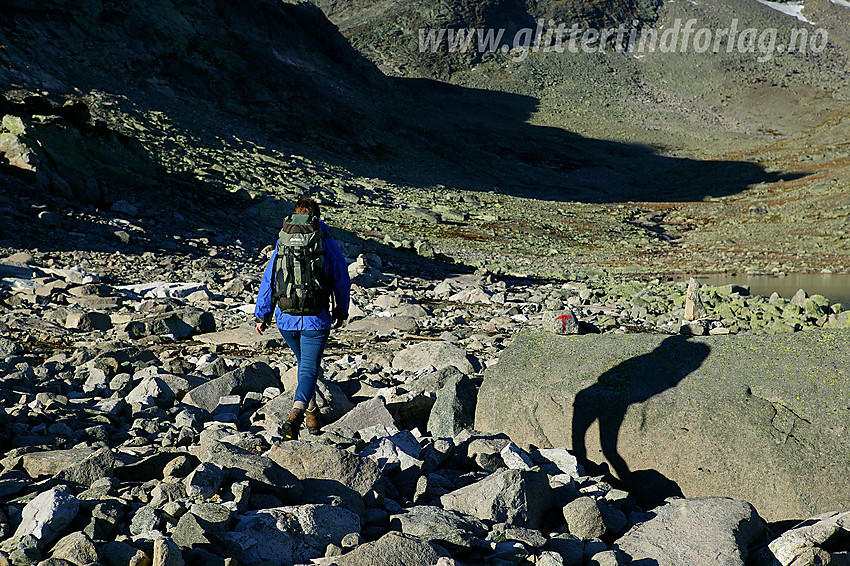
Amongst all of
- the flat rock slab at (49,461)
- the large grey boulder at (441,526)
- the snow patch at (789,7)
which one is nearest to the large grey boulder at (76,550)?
the flat rock slab at (49,461)

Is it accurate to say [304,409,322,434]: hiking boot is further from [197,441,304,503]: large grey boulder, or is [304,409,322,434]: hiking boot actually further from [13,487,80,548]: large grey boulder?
[13,487,80,548]: large grey boulder

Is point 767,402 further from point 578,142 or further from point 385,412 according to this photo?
point 578,142

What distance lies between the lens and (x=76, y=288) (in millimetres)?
10977

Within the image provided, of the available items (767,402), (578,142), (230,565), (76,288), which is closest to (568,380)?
(767,402)

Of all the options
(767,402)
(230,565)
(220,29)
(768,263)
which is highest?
(220,29)

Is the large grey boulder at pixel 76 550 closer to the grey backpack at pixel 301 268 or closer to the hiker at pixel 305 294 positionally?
the hiker at pixel 305 294

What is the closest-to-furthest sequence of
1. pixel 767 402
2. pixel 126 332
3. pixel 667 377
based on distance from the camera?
pixel 767 402, pixel 667 377, pixel 126 332

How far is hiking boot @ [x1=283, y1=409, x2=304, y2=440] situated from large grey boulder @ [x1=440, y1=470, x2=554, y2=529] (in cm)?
133

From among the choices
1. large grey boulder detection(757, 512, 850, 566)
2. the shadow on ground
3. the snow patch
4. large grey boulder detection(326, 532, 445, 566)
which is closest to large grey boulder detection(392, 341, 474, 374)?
large grey boulder detection(757, 512, 850, 566)

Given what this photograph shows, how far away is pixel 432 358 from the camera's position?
287 inches

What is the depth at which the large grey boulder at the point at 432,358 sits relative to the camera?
23.6 feet

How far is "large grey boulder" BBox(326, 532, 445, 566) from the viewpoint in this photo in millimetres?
2809

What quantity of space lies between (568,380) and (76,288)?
9.16 m

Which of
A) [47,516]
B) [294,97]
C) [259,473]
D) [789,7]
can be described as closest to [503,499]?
[259,473]
